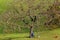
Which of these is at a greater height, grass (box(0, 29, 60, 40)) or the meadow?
the meadow

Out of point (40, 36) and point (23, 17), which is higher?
point (23, 17)

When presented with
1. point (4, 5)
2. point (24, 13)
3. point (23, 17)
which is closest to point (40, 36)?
point (23, 17)

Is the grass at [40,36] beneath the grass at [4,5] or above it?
beneath

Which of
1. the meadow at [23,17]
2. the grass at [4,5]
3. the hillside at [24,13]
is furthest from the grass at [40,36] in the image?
the grass at [4,5]

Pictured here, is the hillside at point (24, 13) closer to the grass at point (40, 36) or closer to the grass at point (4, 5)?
the grass at point (40, 36)

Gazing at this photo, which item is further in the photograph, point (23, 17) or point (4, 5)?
point (4, 5)

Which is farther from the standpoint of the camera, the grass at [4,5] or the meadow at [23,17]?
the grass at [4,5]

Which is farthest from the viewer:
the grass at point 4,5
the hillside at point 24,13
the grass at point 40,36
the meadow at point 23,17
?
the grass at point 4,5

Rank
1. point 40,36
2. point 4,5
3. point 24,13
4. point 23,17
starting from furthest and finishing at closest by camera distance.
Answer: point 4,5
point 40,36
point 23,17
point 24,13

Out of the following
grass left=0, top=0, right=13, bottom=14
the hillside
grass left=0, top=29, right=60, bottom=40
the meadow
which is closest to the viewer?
the hillside

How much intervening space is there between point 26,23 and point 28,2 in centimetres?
345

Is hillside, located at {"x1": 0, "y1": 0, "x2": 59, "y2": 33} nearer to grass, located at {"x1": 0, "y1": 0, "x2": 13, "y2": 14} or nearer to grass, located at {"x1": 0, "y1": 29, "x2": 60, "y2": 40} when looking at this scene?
grass, located at {"x1": 0, "y1": 29, "x2": 60, "y2": 40}

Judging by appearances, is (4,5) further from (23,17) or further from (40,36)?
(40,36)

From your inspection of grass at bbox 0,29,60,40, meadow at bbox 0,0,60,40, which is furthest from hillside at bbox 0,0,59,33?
grass at bbox 0,29,60,40
